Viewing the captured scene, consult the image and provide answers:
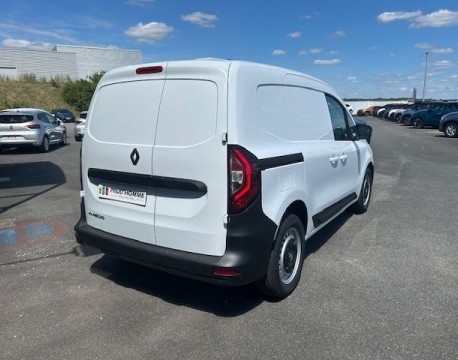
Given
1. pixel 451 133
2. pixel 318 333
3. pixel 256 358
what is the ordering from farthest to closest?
1. pixel 451 133
2. pixel 318 333
3. pixel 256 358

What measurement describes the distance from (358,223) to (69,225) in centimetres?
431

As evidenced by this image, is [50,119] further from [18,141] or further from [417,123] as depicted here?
[417,123]

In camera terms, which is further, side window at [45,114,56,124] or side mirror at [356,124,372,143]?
side window at [45,114,56,124]

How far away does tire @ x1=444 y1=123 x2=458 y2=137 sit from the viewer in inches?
854

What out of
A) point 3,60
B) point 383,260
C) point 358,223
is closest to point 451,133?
point 358,223

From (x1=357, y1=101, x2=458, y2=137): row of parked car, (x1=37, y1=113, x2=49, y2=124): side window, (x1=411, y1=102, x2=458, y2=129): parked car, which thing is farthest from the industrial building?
(x1=37, y1=113, x2=49, y2=124): side window

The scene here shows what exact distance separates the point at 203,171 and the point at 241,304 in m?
1.35

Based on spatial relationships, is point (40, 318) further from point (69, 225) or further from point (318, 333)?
point (69, 225)

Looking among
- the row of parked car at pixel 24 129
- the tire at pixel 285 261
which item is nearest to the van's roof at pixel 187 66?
the tire at pixel 285 261

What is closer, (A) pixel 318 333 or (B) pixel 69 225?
(A) pixel 318 333

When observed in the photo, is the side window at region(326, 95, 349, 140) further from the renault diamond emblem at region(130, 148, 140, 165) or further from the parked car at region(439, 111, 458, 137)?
the parked car at region(439, 111, 458, 137)

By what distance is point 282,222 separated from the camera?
353 cm

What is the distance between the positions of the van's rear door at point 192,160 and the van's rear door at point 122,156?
0.40ft

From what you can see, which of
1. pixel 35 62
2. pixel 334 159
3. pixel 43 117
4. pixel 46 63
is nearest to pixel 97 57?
pixel 46 63
